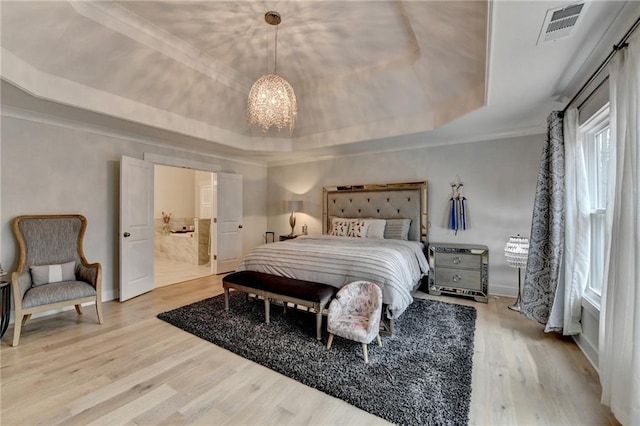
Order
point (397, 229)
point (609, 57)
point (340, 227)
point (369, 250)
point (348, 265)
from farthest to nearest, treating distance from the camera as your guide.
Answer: point (340, 227), point (397, 229), point (369, 250), point (348, 265), point (609, 57)

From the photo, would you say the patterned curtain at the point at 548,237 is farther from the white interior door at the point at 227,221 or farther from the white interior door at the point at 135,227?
the white interior door at the point at 135,227

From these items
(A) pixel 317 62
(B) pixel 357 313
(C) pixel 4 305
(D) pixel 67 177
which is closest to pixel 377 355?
(B) pixel 357 313

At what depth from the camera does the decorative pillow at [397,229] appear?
4.46 metres

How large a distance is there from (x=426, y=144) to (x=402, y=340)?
3.27 m

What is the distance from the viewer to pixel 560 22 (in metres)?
1.65

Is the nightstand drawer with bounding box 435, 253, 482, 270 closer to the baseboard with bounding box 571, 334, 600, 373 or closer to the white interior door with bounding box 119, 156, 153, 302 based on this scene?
the baseboard with bounding box 571, 334, 600, 373

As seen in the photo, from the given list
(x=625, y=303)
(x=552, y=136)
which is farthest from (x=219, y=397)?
(x=552, y=136)

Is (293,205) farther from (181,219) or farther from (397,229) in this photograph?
(181,219)

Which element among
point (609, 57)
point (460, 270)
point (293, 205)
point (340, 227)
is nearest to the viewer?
point (609, 57)

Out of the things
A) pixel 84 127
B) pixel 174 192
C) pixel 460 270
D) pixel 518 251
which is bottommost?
pixel 460 270

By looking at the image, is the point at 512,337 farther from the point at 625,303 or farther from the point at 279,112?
the point at 279,112

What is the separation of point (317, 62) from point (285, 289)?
2.82 m

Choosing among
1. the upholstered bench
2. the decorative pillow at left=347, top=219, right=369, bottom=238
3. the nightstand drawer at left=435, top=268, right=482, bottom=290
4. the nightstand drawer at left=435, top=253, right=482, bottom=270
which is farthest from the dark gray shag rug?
the decorative pillow at left=347, top=219, right=369, bottom=238

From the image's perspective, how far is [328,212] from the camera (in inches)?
217
